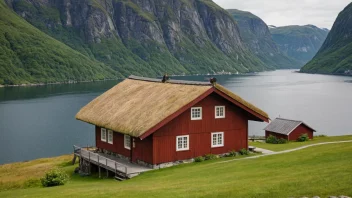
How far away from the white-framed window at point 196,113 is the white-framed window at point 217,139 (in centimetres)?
260

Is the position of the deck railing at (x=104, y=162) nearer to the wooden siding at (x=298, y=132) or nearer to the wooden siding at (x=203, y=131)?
the wooden siding at (x=203, y=131)

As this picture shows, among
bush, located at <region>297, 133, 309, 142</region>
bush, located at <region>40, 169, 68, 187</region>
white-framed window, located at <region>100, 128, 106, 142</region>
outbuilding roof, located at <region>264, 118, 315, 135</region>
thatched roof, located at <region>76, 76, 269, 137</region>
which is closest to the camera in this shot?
bush, located at <region>40, 169, 68, 187</region>

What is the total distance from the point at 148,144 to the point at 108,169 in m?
4.37

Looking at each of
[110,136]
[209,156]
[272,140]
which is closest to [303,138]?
[272,140]

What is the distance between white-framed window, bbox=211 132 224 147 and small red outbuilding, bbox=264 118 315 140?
2673 centimetres

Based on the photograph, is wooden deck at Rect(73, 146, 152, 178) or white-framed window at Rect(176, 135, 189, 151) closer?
wooden deck at Rect(73, 146, 152, 178)

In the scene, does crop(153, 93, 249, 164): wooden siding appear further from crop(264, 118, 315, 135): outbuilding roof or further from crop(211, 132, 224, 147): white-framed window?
crop(264, 118, 315, 135): outbuilding roof

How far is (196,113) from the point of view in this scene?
42375 mm

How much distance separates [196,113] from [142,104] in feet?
17.9

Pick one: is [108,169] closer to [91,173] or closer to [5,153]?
[91,173]

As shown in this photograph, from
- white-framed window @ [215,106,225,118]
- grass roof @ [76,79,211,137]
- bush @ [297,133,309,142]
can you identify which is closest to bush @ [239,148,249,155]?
white-framed window @ [215,106,225,118]

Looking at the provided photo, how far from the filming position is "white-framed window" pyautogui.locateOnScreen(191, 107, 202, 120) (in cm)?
4215

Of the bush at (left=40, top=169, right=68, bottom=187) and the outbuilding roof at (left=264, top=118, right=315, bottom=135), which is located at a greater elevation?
the outbuilding roof at (left=264, top=118, right=315, bottom=135)

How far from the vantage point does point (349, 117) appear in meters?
119
